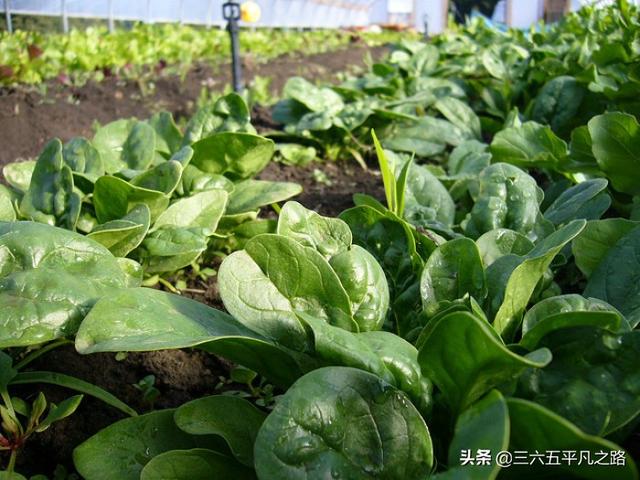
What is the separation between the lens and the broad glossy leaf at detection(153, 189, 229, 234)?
1.83 m

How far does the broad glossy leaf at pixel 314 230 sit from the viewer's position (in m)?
1.28

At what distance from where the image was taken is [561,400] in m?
0.95

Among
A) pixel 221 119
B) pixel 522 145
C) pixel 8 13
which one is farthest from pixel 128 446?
pixel 8 13

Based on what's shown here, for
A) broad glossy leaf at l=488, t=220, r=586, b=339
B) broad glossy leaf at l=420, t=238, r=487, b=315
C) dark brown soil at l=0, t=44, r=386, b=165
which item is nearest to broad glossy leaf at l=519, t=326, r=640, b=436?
broad glossy leaf at l=488, t=220, r=586, b=339

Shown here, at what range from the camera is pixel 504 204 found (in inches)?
61.9

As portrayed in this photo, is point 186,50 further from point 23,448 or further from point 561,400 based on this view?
point 561,400

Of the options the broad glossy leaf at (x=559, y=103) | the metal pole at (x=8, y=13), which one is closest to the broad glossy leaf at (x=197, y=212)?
the broad glossy leaf at (x=559, y=103)

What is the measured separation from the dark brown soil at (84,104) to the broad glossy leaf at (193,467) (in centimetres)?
226

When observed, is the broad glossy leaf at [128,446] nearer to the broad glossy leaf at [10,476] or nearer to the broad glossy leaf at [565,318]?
the broad glossy leaf at [10,476]

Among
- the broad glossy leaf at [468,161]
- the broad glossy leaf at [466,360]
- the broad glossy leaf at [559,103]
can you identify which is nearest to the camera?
the broad glossy leaf at [466,360]

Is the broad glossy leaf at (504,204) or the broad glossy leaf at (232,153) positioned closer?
the broad glossy leaf at (504,204)

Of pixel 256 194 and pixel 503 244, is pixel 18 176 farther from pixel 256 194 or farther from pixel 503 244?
pixel 503 244

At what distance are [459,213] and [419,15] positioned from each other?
110ft

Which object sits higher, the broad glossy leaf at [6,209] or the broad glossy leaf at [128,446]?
the broad glossy leaf at [6,209]
